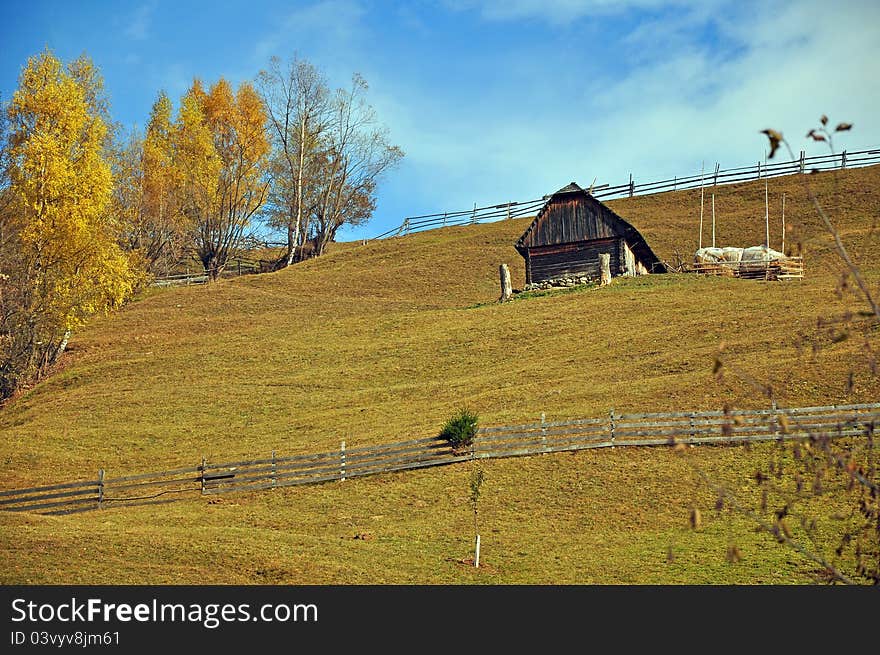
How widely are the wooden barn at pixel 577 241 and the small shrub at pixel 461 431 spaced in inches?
1170

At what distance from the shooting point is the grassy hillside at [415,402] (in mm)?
21703

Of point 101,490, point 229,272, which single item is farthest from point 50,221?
point 229,272

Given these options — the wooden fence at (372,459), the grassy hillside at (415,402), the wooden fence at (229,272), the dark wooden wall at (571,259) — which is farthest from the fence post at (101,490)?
the wooden fence at (229,272)

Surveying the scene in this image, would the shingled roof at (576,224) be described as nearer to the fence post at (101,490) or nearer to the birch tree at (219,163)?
the birch tree at (219,163)

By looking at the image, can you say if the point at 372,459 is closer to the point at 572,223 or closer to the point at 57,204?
the point at 57,204

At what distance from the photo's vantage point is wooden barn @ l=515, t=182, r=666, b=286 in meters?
58.6

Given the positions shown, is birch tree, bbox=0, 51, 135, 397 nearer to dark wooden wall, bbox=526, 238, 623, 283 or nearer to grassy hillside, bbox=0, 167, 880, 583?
grassy hillside, bbox=0, 167, 880, 583

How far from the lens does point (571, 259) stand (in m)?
59.8

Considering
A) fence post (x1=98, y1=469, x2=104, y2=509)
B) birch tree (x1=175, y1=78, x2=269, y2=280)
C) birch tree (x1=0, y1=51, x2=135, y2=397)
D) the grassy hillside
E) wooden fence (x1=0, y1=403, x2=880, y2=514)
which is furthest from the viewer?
birch tree (x1=175, y1=78, x2=269, y2=280)

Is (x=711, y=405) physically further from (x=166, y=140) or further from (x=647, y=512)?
(x=166, y=140)

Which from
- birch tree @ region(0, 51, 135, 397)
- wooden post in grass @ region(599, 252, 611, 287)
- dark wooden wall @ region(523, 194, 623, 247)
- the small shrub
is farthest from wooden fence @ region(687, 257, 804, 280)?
birch tree @ region(0, 51, 135, 397)

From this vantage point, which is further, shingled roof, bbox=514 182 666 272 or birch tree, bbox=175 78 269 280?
birch tree, bbox=175 78 269 280

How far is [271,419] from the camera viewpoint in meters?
39.2

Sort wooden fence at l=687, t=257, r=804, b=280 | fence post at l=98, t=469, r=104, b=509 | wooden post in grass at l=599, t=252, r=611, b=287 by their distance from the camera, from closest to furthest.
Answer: fence post at l=98, t=469, r=104, b=509 → wooden fence at l=687, t=257, r=804, b=280 → wooden post in grass at l=599, t=252, r=611, b=287
